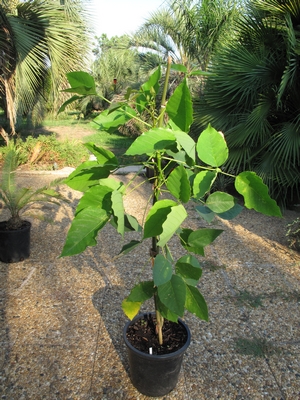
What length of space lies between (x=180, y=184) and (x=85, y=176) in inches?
14.4

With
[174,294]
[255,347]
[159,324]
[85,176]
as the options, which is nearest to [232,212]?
[174,294]

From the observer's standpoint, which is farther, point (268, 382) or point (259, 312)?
point (259, 312)

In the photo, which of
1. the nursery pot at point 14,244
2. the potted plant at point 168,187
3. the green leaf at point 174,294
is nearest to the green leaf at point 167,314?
the potted plant at point 168,187

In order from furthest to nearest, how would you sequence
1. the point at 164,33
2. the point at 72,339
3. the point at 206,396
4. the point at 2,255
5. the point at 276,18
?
the point at 164,33
the point at 276,18
the point at 2,255
the point at 72,339
the point at 206,396

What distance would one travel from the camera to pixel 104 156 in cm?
111

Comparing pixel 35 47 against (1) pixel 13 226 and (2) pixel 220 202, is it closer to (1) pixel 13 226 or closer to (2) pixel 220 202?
(1) pixel 13 226

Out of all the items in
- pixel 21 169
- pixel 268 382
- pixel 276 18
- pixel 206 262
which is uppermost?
pixel 276 18

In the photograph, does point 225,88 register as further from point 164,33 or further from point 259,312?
point 164,33

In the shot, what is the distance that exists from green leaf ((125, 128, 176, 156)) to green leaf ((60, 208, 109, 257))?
0.80ft

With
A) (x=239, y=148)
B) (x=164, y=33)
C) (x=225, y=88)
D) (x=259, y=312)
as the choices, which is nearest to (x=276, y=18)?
(x=225, y=88)

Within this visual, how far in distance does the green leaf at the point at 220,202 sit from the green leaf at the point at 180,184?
75 millimetres

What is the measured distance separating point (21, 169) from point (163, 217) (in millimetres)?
7312

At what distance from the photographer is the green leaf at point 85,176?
109 cm

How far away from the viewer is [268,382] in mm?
1916
